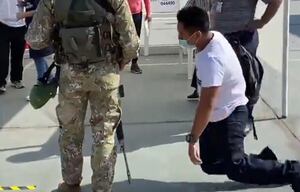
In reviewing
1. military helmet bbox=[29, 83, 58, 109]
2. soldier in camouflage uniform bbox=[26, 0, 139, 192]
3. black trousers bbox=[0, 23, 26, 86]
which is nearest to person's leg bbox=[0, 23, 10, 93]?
Answer: black trousers bbox=[0, 23, 26, 86]

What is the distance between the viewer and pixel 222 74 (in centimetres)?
397

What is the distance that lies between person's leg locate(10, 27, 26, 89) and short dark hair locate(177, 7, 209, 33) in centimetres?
401

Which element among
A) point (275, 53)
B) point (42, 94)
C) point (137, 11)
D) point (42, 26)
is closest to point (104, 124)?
point (42, 94)

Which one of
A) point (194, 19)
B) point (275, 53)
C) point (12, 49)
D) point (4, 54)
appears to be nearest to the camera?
point (194, 19)

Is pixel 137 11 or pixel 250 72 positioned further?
pixel 137 11

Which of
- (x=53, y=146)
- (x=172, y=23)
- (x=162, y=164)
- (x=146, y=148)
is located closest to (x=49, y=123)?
(x=53, y=146)

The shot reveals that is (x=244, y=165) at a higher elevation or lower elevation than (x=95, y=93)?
lower

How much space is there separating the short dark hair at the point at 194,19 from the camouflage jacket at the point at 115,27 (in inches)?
13.9

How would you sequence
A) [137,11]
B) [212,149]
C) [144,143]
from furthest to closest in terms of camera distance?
[137,11], [144,143], [212,149]

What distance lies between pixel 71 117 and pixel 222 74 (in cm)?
108

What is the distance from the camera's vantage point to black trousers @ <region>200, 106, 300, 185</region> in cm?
426

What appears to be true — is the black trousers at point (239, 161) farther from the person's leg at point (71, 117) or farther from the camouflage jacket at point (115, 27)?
the person's leg at point (71, 117)

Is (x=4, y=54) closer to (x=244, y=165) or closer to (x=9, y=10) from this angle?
(x=9, y=10)

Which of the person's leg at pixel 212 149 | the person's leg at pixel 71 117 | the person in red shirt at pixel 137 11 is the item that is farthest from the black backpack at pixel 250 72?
the person in red shirt at pixel 137 11
